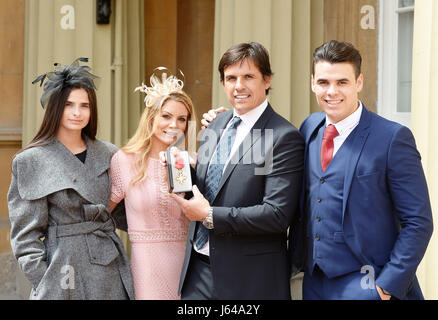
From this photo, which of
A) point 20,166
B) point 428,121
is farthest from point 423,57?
point 20,166

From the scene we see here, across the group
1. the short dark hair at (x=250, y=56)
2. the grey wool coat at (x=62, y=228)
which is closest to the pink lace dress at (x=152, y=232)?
the grey wool coat at (x=62, y=228)


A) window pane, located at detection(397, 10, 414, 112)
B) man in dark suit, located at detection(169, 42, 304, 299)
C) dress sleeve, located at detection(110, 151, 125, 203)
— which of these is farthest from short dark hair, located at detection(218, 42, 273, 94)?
window pane, located at detection(397, 10, 414, 112)

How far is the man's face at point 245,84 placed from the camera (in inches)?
118

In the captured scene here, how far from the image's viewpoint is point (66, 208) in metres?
3.07

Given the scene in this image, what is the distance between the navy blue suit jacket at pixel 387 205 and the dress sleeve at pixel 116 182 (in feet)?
4.29

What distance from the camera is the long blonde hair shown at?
11.0 ft

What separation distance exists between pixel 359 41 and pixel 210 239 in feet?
10.3

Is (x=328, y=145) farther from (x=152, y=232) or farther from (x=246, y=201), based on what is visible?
(x=152, y=232)

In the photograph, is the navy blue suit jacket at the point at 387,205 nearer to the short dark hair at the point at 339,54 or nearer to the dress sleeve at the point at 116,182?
the short dark hair at the point at 339,54

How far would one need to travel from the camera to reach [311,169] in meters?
2.83

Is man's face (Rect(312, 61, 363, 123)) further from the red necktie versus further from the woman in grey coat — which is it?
the woman in grey coat

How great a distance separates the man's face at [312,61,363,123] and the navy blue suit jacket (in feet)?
0.42

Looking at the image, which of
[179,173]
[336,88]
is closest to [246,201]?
[179,173]
